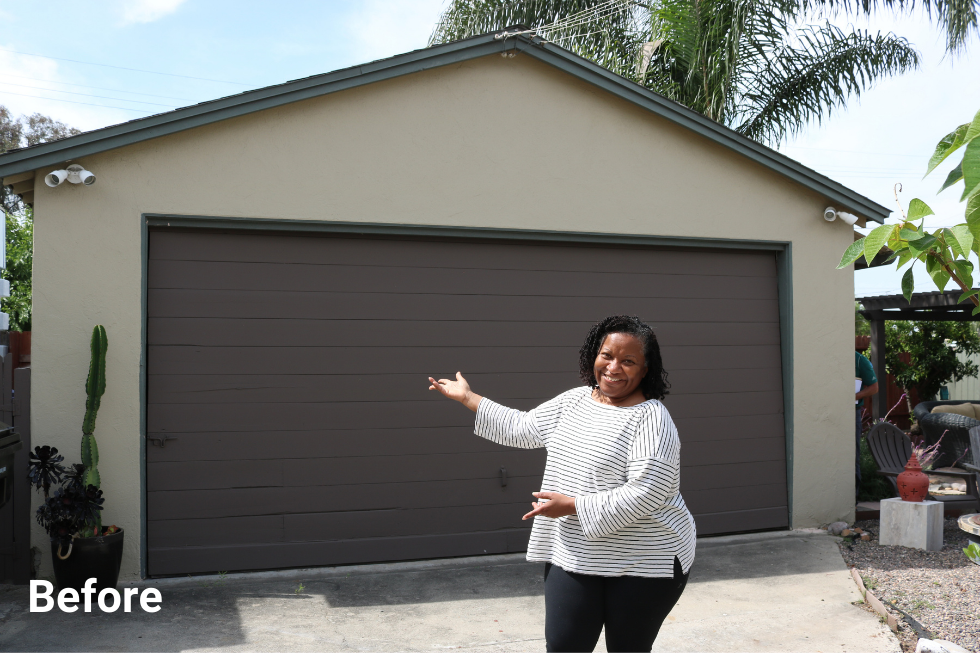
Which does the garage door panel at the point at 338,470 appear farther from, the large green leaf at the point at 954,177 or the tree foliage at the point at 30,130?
the tree foliage at the point at 30,130

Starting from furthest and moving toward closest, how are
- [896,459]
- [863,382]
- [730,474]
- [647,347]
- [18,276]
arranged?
[18,276] → [863,382] → [896,459] → [730,474] → [647,347]

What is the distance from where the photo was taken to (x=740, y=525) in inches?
260

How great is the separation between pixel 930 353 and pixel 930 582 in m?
9.98

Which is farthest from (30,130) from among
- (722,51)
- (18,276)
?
(722,51)

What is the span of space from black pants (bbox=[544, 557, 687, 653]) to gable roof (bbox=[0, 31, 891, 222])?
13.2ft

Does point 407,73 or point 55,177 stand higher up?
point 407,73

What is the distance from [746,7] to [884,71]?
9.37 ft

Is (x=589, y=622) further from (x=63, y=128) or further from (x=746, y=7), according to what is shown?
Result: (x=63, y=128)

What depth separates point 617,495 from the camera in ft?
8.34

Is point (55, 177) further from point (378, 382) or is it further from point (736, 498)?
point (736, 498)

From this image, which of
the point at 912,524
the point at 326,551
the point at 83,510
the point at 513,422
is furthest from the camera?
the point at 912,524

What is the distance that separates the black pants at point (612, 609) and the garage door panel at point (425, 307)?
136 inches

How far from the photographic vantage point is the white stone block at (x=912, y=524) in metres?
6.07

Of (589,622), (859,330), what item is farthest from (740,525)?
(859,330)
